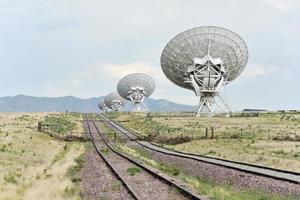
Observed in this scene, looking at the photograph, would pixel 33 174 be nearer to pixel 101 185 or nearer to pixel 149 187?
pixel 101 185

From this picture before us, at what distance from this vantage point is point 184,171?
95.1ft

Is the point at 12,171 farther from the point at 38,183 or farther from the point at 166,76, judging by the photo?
the point at 166,76

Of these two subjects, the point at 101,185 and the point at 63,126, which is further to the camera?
the point at 63,126

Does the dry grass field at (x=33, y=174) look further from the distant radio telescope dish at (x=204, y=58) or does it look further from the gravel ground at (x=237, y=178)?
the distant radio telescope dish at (x=204, y=58)

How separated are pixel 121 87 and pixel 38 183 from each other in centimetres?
13733

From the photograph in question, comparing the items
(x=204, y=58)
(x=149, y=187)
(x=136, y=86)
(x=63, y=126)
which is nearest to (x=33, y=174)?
(x=149, y=187)

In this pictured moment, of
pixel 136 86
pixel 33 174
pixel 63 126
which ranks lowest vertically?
pixel 33 174

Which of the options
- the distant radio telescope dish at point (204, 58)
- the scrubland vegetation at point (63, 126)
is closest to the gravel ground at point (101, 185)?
the scrubland vegetation at point (63, 126)

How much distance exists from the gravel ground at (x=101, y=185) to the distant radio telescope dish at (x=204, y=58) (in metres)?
63.2

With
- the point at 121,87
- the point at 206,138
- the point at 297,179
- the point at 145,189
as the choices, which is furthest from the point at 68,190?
the point at 121,87

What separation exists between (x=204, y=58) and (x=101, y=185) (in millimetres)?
74455

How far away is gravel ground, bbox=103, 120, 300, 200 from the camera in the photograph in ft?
65.0

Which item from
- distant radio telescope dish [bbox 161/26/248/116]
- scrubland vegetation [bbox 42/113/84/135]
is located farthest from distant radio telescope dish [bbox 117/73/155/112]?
distant radio telescope dish [bbox 161/26/248/116]

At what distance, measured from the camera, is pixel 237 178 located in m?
23.7
